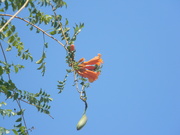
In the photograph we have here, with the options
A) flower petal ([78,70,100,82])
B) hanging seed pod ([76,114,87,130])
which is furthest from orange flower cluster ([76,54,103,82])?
hanging seed pod ([76,114,87,130])

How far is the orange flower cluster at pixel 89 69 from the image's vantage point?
2.59 metres

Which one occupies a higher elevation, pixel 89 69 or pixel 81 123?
pixel 89 69

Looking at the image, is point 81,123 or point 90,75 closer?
point 81,123

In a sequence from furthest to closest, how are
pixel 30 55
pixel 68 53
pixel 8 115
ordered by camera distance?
pixel 30 55
pixel 8 115
pixel 68 53

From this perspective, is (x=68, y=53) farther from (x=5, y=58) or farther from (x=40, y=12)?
(x=40, y=12)

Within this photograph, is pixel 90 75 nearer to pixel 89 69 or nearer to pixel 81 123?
pixel 89 69

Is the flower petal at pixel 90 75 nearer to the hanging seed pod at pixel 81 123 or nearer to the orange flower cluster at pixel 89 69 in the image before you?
the orange flower cluster at pixel 89 69

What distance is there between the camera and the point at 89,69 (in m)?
2.66

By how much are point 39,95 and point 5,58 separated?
702 millimetres

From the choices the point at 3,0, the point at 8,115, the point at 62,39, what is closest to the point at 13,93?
the point at 8,115

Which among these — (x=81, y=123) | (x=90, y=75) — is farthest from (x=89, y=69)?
(x=81, y=123)

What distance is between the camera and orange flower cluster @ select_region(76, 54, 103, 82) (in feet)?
8.51

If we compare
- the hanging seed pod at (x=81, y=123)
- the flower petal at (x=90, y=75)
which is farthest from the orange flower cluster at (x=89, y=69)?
the hanging seed pod at (x=81, y=123)

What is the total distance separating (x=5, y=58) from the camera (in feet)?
9.46
